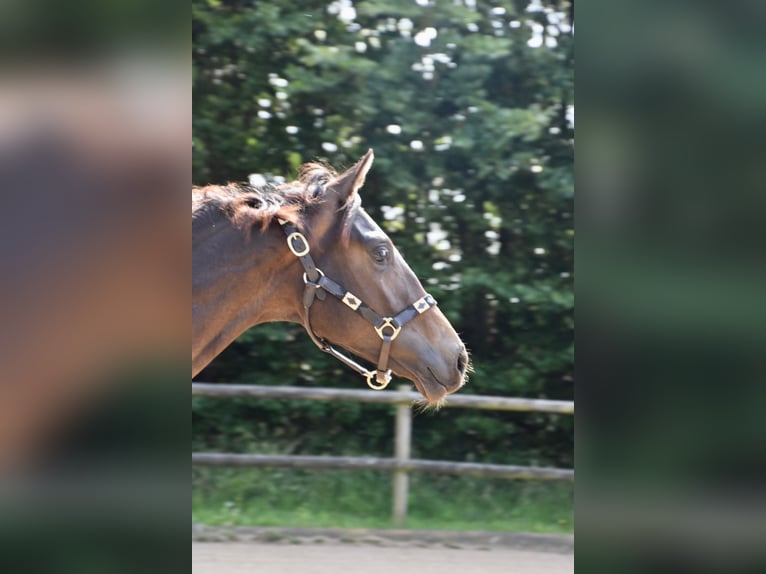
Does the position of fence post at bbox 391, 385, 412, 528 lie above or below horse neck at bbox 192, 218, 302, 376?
below

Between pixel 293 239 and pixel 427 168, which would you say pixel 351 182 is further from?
pixel 427 168

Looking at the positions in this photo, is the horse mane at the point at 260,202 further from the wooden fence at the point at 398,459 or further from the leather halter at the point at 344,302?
→ the wooden fence at the point at 398,459

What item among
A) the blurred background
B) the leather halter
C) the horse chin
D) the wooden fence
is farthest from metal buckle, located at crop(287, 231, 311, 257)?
the blurred background

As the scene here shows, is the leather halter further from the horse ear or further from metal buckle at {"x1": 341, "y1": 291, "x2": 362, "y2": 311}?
the horse ear

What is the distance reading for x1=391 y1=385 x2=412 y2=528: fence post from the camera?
5.07 metres

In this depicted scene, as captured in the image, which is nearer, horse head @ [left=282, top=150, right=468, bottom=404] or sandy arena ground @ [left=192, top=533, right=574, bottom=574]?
horse head @ [left=282, top=150, right=468, bottom=404]

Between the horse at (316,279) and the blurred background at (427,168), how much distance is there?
3558mm

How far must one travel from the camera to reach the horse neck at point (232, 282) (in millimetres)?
2430

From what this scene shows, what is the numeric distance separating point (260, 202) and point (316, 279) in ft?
1.10
